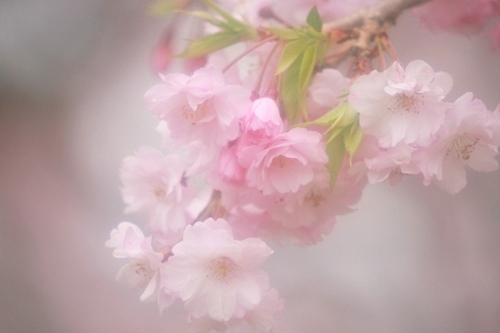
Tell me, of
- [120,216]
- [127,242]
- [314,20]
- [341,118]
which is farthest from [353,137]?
[120,216]

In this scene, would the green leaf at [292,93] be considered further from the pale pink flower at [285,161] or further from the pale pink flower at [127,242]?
the pale pink flower at [127,242]

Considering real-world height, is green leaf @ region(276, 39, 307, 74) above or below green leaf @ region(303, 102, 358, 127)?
above

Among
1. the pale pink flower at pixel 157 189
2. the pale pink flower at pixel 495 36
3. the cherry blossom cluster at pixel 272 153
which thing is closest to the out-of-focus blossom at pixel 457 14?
the pale pink flower at pixel 495 36

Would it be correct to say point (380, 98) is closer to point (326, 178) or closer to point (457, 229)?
point (326, 178)

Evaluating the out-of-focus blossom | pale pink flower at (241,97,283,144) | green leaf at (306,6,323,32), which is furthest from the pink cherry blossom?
the out-of-focus blossom

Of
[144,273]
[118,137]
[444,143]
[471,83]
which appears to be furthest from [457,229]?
[118,137]

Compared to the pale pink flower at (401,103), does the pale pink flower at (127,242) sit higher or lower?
lower

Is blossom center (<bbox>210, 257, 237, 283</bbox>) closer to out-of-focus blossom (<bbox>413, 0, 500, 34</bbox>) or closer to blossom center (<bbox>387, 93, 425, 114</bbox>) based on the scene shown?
blossom center (<bbox>387, 93, 425, 114</bbox>)

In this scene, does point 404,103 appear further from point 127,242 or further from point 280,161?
point 127,242
